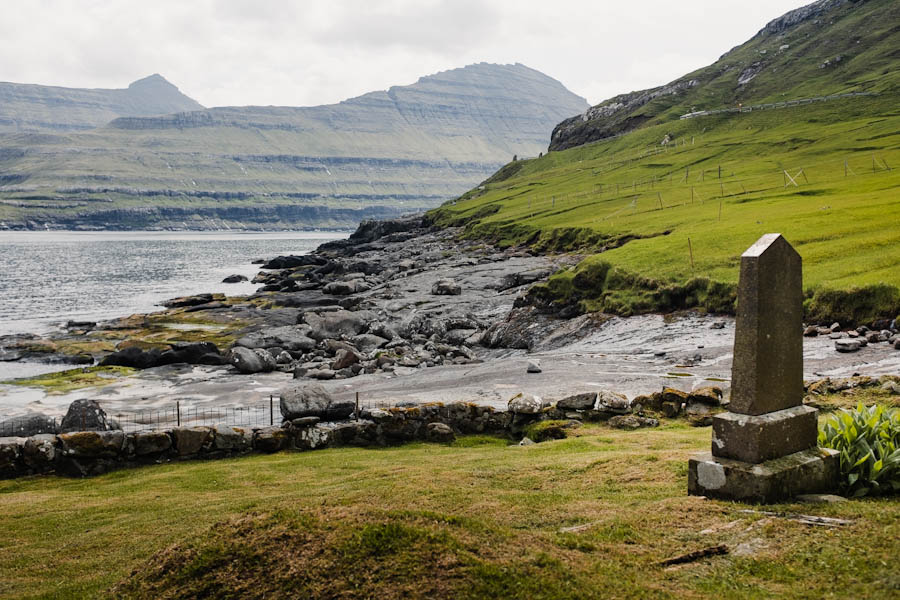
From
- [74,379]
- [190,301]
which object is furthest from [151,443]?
[190,301]

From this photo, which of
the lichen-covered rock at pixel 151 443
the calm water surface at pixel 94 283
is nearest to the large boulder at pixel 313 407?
the lichen-covered rock at pixel 151 443

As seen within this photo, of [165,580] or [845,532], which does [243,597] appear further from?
[845,532]

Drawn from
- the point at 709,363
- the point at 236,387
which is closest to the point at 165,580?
the point at 709,363

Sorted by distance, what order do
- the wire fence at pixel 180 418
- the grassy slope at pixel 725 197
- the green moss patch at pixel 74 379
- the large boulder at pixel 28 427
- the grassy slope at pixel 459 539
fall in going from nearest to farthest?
the grassy slope at pixel 459 539 → the large boulder at pixel 28 427 → the wire fence at pixel 180 418 → the green moss patch at pixel 74 379 → the grassy slope at pixel 725 197

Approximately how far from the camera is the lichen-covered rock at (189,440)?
24.1 m

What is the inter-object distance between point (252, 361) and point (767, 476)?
1715 inches

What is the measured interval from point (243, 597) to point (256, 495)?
995 cm

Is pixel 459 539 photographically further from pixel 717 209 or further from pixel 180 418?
pixel 717 209

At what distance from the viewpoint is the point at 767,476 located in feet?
39.2

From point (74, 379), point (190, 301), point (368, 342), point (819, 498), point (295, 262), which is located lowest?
point (74, 379)

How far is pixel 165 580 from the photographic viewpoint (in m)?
9.07

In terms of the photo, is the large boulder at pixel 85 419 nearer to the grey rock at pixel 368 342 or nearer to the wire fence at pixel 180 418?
the wire fence at pixel 180 418

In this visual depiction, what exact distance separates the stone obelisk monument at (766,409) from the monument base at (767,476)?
0.06 feet

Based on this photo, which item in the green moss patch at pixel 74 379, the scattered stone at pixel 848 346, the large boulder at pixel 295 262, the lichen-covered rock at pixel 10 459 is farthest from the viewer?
the large boulder at pixel 295 262
